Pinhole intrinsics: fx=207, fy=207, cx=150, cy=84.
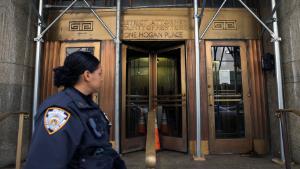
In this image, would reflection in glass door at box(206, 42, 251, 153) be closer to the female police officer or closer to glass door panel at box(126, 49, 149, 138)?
glass door panel at box(126, 49, 149, 138)

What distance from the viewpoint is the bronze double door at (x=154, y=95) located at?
3.94m

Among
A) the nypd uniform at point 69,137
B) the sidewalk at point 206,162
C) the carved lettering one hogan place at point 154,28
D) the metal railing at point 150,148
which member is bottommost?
the sidewalk at point 206,162

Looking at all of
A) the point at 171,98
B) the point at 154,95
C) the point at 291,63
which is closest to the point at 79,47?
the point at 154,95

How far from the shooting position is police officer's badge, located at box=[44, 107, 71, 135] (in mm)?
806

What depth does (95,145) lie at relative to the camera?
0.89m

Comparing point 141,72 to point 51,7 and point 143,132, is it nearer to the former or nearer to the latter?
point 143,132

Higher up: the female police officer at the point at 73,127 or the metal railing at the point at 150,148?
the female police officer at the point at 73,127

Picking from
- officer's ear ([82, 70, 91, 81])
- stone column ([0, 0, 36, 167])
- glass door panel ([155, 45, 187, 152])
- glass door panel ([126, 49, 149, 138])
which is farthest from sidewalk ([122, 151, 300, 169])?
officer's ear ([82, 70, 91, 81])

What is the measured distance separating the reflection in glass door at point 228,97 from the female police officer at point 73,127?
121 inches

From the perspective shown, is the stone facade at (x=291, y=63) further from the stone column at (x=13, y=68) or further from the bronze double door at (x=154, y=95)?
the stone column at (x=13, y=68)

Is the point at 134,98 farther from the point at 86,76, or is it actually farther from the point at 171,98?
the point at 86,76

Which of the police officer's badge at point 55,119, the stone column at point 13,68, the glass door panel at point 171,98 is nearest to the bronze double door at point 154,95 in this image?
the glass door panel at point 171,98

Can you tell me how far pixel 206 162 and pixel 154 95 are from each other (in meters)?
1.67

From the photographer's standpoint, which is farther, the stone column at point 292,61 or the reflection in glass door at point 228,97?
the reflection in glass door at point 228,97
